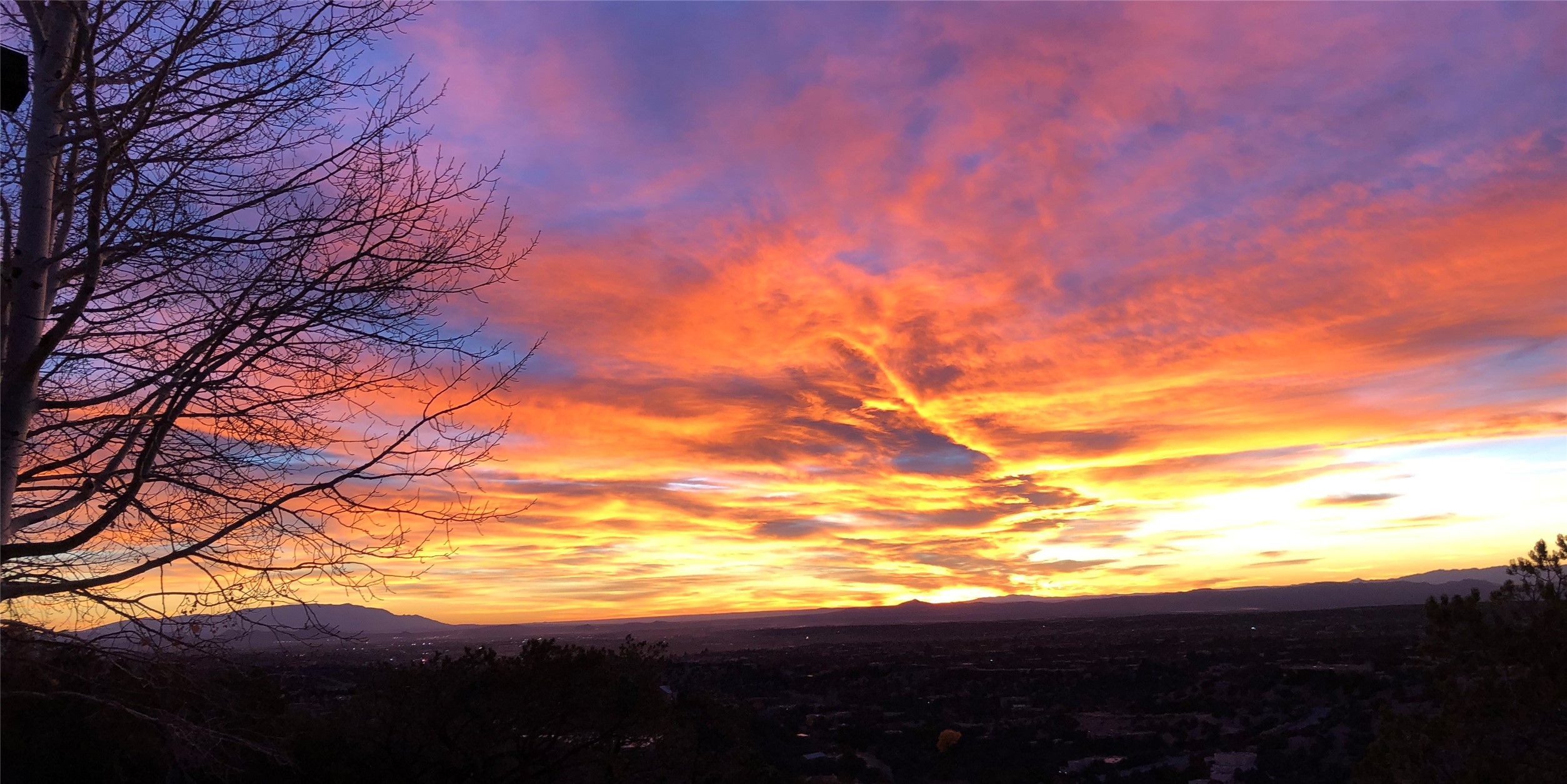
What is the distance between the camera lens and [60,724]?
43.2 ft

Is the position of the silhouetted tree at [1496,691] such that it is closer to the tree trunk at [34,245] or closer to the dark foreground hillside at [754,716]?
the dark foreground hillside at [754,716]

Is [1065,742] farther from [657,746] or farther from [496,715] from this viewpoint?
[496,715]

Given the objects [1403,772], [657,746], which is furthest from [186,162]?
[1403,772]

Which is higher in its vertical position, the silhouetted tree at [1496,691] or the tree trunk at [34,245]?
the tree trunk at [34,245]

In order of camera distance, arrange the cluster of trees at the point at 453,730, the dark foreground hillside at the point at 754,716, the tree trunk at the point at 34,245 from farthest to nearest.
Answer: the cluster of trees at the point at 453,730 < the dark foreground hillside at the point at 754,716 < the tree trunk at the point at 34,245

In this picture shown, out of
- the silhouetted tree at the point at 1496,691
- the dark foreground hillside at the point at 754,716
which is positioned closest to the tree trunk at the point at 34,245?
the dark foreground hillside at the point at 754,716

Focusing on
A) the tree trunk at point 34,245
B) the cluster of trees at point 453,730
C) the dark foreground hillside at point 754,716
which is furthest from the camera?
the cluster of trees at point 453,730

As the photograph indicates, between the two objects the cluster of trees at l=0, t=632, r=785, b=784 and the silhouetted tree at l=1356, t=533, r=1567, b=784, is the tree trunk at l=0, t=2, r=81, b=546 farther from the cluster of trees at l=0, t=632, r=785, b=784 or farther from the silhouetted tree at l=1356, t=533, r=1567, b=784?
the silhouetted tree at l=1356, t=533, r=1567, b=784

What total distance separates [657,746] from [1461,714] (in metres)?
9.97

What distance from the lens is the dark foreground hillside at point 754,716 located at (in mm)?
8742

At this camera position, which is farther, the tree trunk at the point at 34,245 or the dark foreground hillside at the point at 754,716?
the dark foreground hillside at the point at 754,716

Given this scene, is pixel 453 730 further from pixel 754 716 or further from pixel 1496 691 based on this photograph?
pixel 754 716

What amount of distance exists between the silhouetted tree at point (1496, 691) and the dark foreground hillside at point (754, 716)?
0.20ft

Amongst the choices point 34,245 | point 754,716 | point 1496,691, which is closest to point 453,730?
point 34,245
